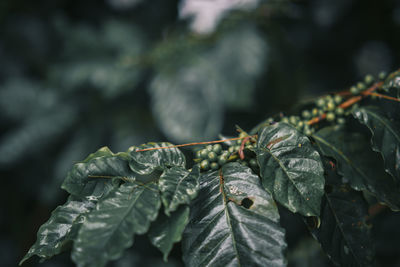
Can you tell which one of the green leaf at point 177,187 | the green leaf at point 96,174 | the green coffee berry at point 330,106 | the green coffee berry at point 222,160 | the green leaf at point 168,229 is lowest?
the green leaf at point 168,229

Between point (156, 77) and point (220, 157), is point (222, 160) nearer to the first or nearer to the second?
point (220, 157)

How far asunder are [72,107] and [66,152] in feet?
1.09

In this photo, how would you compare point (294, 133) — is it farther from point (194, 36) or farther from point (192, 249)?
point (194, 36)

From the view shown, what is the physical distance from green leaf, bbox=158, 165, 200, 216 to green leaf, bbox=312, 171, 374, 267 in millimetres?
240

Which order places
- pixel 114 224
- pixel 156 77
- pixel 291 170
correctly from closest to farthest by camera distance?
pixel 114 224
pixel 291 170
pixel 156 77

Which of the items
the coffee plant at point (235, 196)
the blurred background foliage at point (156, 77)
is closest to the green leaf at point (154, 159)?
the coffee plant at point (235, 196)

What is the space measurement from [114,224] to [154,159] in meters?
0.16

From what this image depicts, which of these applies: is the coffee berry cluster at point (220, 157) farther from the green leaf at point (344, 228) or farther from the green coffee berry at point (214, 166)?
the green leaf at point (344, 228)

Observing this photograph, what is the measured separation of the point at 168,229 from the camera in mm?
464

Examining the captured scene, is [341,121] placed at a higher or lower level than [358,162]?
higher

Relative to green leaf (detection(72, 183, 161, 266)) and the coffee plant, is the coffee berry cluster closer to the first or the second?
the coffee plant

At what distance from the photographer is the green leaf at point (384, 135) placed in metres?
0.60

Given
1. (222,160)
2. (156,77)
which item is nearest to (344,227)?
(222,160)

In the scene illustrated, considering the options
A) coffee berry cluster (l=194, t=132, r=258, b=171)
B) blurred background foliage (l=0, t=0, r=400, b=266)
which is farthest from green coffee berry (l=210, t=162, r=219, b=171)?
blurred background foliage (l=0, t=0, r=400, b=266)
